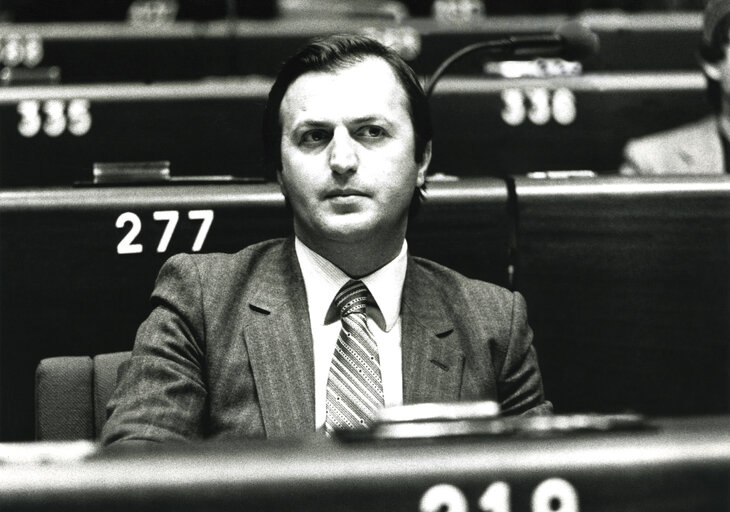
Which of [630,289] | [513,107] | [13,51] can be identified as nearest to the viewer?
[630,289]

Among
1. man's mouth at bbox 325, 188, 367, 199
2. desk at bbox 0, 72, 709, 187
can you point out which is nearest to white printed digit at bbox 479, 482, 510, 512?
man's mouth at bbox 325, 188, 367, 199

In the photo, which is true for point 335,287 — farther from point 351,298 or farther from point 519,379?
point 519,379

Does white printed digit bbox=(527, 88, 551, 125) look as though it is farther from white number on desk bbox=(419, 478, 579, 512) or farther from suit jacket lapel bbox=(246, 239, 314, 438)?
white number on desk bbox=(419, 478, 579, 512)

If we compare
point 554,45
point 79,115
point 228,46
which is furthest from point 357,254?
point 228,46

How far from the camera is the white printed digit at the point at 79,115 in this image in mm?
2098

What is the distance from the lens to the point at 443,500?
0.54 meters

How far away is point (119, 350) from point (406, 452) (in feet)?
3.25

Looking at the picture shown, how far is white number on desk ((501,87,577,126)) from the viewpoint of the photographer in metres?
2.39

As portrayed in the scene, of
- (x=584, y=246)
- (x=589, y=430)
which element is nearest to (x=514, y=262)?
(x=584, y=246)

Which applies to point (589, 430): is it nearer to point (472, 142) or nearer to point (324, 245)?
point (324, 245)

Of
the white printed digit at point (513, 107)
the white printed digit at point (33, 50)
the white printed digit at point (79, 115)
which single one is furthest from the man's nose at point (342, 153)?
the white printed digit at point (33, 50)

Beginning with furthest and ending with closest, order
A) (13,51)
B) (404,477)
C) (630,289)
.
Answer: (13,51)
(630,289)
(404,477)

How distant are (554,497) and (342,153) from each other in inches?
30.1

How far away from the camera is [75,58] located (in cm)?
310
